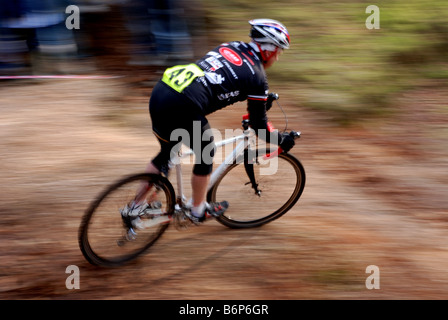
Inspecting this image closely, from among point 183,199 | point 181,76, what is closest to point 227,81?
point 181,76

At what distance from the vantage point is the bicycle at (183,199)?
147 inches

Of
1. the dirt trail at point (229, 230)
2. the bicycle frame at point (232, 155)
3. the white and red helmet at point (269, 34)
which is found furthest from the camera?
the bicycle frame at point (232, 155)

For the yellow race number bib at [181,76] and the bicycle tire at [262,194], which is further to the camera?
the bicycle tire at [262,194]

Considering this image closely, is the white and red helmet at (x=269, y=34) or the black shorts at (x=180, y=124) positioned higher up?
the white and red helmet at (x=269, y=34)

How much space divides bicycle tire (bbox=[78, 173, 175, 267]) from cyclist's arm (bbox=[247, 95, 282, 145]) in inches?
34.7

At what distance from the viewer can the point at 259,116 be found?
3.75 metres


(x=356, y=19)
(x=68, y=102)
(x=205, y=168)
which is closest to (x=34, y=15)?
(x=68, y=102)

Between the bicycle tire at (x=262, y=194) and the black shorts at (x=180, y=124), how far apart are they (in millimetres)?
626

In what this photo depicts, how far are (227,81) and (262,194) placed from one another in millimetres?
1432

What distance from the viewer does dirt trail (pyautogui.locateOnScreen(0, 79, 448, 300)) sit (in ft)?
Result: 12.8

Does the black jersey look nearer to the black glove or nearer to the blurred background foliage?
the black glove

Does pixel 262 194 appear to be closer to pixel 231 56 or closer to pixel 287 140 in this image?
pixel 287 140

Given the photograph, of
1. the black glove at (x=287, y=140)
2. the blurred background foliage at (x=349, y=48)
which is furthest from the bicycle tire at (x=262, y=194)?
the blurred background foliage at (x=349, y=48)

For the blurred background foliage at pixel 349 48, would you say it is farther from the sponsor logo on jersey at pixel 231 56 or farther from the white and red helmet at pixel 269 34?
the sponsor logo on jersey at pixel 231 56
